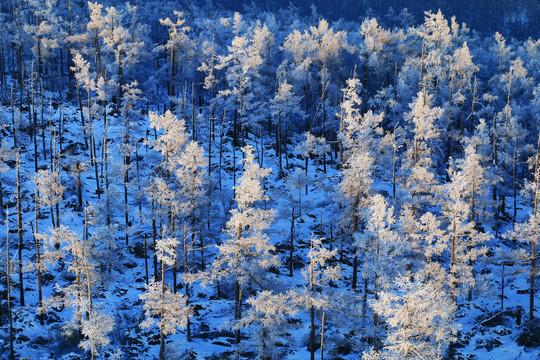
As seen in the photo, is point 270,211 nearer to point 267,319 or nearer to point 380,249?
point 267,319

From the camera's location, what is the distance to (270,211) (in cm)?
2439

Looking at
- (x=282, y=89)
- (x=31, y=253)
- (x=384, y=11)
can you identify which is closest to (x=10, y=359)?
(x=31, y=253)

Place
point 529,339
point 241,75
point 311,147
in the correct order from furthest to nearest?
point 241,75, point 311,147, point 529,339

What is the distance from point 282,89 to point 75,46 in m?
32.9

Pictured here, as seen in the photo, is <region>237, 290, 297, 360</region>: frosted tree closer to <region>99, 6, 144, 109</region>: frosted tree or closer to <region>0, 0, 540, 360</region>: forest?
<region>0, 0, 540, 360</region>: forest

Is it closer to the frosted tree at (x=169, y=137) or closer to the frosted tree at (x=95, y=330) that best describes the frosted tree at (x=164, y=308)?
the frosted tree at (x=95, y=330)

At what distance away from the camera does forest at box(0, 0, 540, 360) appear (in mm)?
23172

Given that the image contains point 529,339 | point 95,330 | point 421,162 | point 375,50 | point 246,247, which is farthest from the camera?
point 375,50

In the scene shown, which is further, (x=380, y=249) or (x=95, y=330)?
(x=380, y=249)

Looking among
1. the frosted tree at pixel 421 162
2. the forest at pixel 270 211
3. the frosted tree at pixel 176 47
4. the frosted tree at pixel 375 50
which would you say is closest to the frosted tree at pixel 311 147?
the forest at pixel 270 211

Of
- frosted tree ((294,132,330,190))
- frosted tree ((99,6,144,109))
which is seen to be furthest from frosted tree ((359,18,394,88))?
frosted tree ((99,6,144,109))

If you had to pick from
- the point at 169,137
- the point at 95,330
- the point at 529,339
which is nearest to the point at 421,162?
the point at 529,339

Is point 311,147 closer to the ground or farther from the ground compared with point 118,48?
closer to the ground

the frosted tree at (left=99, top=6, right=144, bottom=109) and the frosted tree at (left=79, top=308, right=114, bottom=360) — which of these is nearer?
the frosted tree at (left=79, top=308, right=114, bottom=360)
